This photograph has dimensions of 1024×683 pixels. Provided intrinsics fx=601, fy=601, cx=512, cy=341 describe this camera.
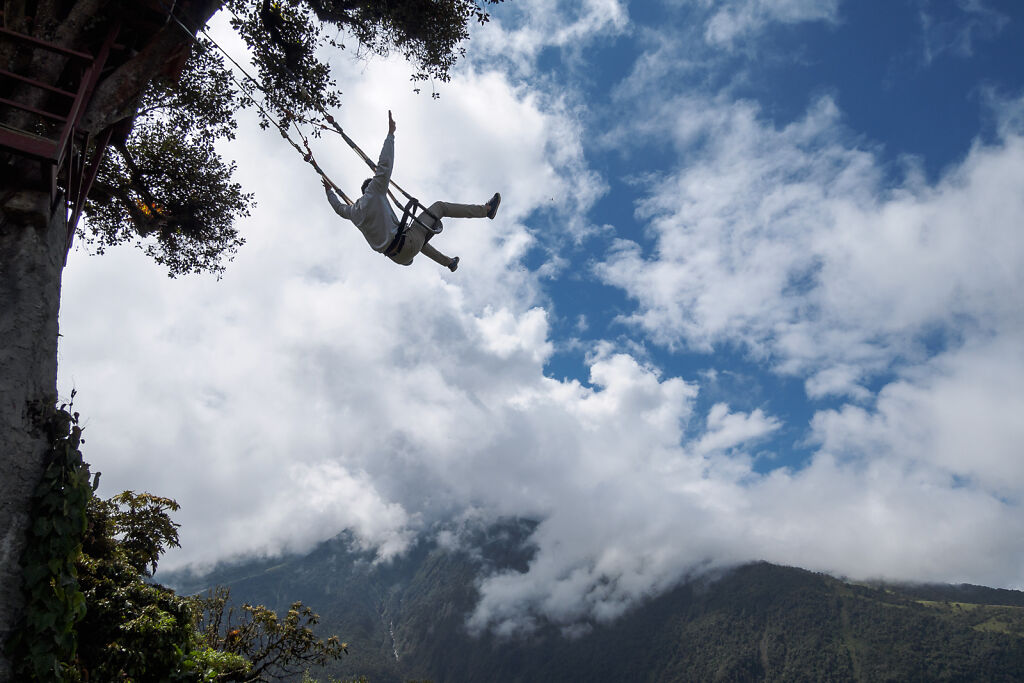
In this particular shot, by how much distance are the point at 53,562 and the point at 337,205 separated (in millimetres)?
6022

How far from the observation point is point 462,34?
11.8 meters

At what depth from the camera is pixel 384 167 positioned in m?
9.00

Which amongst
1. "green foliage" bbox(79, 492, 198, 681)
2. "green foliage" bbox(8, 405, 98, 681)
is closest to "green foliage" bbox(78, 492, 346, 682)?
"green foliage" bbox(79, 492, 198, 681)

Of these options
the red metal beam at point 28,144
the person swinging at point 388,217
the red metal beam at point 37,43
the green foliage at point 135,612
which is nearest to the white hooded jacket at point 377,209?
the person swinging at point 388,217

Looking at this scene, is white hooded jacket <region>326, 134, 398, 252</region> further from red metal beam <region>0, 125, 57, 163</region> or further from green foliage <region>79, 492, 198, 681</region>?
green foliage <region>79, 492, 198, 681</region>

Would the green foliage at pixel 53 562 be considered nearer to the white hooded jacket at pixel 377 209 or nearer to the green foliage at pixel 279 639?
the white hooded jacket at pixel 377 209

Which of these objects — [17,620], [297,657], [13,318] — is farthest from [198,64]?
[297,657]

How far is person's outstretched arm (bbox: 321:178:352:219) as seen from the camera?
9.39 meters

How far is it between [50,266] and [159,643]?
7.24 m

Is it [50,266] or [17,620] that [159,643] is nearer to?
[17,620]

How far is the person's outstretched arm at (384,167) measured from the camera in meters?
8.90

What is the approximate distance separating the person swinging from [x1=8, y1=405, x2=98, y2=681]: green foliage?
4.82 metres

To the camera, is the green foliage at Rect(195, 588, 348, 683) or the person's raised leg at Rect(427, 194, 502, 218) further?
the green foliage at Rect(195, 588, 348, 683)

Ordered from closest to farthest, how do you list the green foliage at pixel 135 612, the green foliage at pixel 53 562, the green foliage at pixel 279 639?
the green foliage at pixel 53 562 < the green foliage at pixel 135 612 < the green foliage at pixel 279 639
